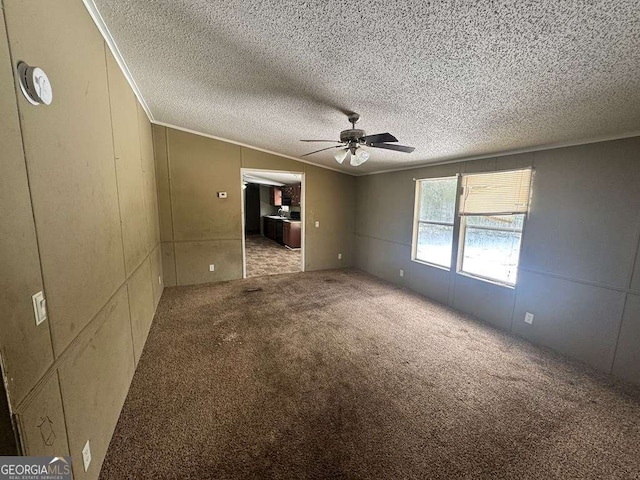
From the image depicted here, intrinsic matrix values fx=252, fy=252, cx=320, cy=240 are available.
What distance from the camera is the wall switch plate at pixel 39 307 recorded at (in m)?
0.94

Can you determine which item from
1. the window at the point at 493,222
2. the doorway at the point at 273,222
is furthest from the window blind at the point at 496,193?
the doorway at the point at 273,222

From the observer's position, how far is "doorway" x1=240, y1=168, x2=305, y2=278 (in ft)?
18.5

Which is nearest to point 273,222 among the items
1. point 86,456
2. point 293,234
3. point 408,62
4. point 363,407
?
point 293,234

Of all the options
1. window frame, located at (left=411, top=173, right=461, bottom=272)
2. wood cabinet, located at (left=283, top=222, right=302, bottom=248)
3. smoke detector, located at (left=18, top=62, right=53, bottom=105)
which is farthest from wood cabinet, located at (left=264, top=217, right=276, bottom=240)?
smoke detector, located at (left=18, top=62, right=53, bottom=105)

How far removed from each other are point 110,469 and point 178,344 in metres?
1.31

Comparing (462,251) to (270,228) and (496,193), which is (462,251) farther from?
(270,228)

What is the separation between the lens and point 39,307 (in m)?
0.97

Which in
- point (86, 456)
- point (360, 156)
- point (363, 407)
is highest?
point (360, 156)

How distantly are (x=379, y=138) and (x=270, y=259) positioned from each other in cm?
500

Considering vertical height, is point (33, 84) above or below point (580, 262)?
above

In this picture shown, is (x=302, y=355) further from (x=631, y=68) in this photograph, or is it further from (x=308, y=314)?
(x=631, y=68)

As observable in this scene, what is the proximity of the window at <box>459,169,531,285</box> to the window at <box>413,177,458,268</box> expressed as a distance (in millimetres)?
236

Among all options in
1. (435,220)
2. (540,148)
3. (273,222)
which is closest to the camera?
(540,148)

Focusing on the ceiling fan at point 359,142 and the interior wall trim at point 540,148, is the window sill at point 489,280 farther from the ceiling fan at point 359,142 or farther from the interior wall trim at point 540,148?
the ceiling fan at point 359,142
